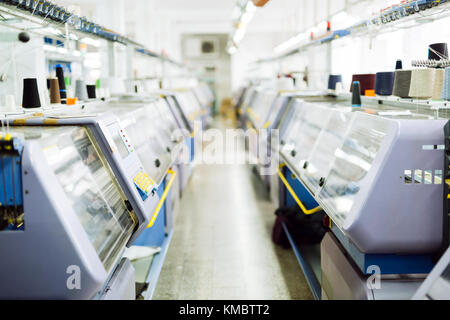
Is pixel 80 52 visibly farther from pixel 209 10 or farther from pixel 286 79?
pixel 209 10

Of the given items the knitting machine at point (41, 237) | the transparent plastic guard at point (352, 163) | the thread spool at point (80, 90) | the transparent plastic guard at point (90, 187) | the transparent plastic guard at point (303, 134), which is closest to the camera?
the knitting machine at point (41, 237)

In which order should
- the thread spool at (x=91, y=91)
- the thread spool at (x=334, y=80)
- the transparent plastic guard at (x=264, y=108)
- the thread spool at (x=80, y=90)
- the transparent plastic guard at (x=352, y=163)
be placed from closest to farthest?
the transparent plastic guard at (x=352, y=163)
the thread spool at (x=80, y=90)
the thread spool at (x=91, y=91)
the thread spool at (x=334, y=80)
the transparent plastic guard at (x=264, y=108)

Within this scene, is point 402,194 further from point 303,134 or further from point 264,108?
point 264,108

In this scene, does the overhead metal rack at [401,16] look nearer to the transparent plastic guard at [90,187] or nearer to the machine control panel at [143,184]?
the machine control panel at [143,184]

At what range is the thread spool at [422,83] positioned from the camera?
231 centimetres

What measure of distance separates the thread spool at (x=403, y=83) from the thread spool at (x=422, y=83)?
7cm

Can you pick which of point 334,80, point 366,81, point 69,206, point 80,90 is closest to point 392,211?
point 69,206

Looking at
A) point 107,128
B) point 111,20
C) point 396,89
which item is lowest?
point 107,128

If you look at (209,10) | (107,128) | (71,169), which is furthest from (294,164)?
(209,10)

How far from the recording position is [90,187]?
196 centimetres

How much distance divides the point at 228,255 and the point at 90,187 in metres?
2.30

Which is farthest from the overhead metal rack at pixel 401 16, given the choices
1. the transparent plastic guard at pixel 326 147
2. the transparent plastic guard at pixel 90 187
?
the transparent plastic guard at pixel 90 187
